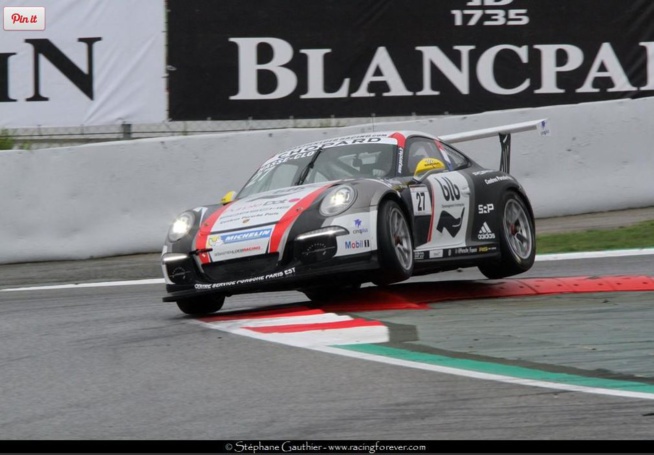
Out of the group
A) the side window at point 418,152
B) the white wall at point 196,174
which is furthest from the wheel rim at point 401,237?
the white wall at point 196,174

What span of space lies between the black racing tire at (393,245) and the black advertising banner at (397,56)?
7.10m

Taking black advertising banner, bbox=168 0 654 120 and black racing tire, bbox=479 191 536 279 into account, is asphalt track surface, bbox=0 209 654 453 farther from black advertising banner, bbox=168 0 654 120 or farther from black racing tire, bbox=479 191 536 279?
black advertising banner, bbox=168 0 654 120

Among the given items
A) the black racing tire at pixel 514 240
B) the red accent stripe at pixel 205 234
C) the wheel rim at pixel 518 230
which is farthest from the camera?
the wheel rim at pixel 518 230

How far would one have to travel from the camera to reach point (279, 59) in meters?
15.0

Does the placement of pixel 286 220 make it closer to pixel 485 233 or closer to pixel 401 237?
pixel 401 237

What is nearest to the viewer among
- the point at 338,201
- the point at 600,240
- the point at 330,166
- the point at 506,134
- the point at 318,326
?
the point at 318,326

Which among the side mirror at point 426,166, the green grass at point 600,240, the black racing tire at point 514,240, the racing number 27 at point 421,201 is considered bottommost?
the green grass at point 600,240

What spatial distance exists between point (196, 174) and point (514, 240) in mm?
4835

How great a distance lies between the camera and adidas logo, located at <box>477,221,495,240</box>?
8.81 metres

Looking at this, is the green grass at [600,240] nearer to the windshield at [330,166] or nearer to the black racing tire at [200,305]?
the windshield at [330,166]

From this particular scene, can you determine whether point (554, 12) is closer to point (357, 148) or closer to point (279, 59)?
point (279, 59)

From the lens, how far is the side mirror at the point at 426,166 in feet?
27.6

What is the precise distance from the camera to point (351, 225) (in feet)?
24.7

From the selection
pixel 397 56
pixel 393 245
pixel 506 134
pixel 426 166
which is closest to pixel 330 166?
pixel 426 166
